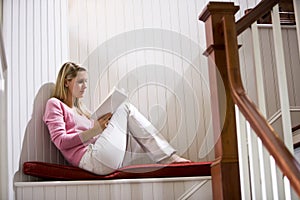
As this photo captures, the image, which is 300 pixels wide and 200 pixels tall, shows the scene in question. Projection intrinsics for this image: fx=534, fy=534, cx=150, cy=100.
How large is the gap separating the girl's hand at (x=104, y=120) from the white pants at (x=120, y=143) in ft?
0.13

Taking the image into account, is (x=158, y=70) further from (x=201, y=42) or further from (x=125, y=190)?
(x=125, y=190)

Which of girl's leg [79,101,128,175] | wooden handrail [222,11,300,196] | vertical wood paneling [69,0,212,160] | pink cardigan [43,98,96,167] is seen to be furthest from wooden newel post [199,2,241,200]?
vertical wood paneling [69,0,212,160]

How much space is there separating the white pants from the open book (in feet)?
0.11

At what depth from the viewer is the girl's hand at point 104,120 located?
3.11 metres

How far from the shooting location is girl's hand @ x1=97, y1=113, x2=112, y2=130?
10.2ft

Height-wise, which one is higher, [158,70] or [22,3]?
[22,3]

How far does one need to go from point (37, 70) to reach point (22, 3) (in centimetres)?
43

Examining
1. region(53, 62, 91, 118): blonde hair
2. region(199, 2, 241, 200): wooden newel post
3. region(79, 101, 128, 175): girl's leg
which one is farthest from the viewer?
region(53, 62, 91, 118): blonde hair

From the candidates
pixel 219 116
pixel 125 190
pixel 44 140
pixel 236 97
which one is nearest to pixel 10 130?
pixel 44 140

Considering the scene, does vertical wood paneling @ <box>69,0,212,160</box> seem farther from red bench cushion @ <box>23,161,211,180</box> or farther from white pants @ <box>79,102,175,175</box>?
red bench cushion @ <box>23,161,211,180</box>

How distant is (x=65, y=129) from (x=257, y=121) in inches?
60.0

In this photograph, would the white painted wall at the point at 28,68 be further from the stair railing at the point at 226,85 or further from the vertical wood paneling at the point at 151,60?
the stair railing at the point at 226,85

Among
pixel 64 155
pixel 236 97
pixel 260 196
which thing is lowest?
pixel 260 196

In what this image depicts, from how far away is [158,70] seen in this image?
386 centimetres
